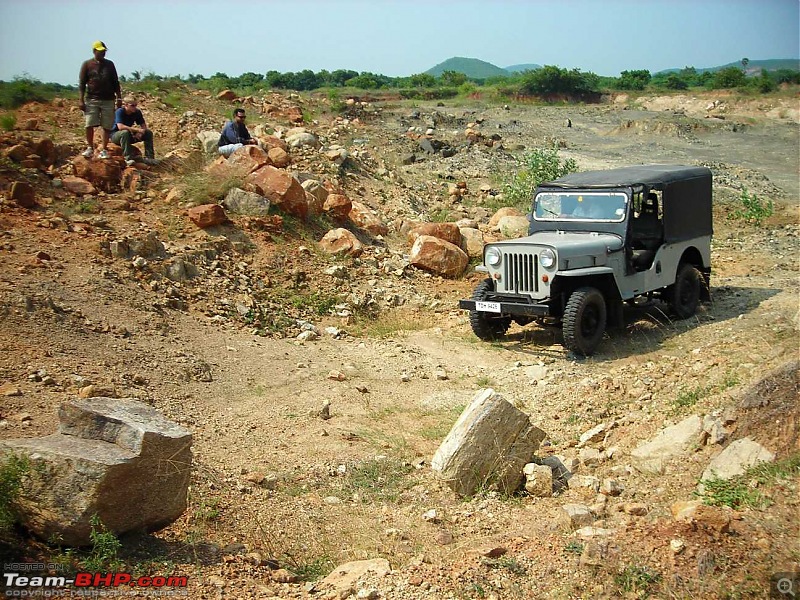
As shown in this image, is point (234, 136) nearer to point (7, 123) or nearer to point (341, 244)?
point (341, 244)

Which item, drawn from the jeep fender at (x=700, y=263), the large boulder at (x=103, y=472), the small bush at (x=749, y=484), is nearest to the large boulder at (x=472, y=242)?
the jeep fender at (x=700, y=263)

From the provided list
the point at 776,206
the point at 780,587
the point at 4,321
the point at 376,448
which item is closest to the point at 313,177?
the point at 4,321

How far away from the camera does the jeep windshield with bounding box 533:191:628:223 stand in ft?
30.4

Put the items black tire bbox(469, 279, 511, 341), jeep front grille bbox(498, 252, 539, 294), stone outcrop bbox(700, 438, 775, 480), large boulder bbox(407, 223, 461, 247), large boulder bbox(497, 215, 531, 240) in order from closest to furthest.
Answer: stone outcrop bbox(700, 438, 775, 480), jeep front grille bbox(498, 252, 539, 294), black tire bbox(469, 279, 511, 341), large boulder bbox(407, 223, 461, 247), large boulder bbox(497, 215, 531, 240)

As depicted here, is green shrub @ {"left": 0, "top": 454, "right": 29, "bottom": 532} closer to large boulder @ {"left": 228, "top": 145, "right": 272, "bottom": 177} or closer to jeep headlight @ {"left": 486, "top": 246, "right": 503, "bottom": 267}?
jeep headlight @ {"left": 486, "top": 246, "right": 503, "bottom": 267}

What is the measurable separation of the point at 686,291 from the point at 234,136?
795 centimetres

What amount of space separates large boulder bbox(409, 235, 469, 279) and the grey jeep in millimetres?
2423

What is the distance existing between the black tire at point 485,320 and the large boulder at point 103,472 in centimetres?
531

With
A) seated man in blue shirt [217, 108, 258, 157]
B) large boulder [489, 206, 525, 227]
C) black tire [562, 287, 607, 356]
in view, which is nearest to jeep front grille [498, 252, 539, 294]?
black tire [562, 287, 607, 356]

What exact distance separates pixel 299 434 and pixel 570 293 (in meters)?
3.89

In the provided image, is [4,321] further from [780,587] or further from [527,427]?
[780,587]

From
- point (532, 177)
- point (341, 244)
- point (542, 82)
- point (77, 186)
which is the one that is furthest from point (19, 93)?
point (542, 82)

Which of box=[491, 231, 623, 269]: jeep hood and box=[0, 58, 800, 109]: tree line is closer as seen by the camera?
box=[491, 231, 623, 269]: jeep hood

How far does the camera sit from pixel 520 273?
8859 millimetres
